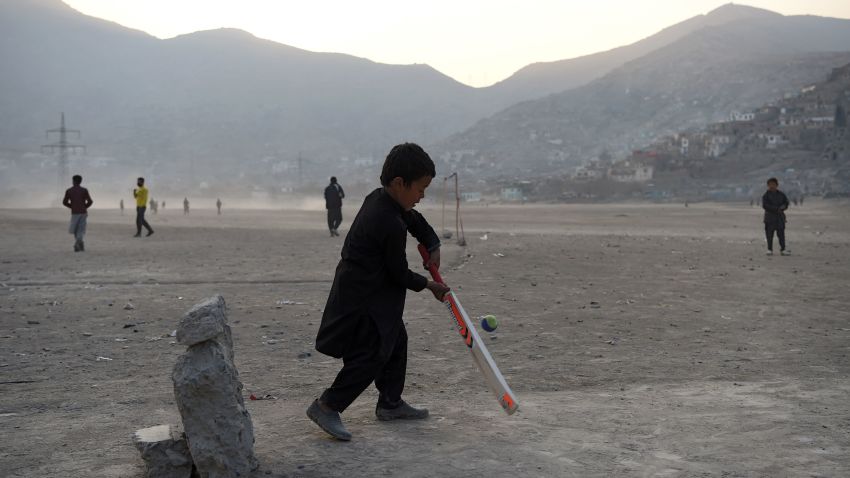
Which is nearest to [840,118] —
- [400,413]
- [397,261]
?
[400,413]

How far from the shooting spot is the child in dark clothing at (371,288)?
4.56 meters

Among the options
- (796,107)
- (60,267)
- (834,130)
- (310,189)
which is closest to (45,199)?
(310,189)

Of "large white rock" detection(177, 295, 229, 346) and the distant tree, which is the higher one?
the distant tree

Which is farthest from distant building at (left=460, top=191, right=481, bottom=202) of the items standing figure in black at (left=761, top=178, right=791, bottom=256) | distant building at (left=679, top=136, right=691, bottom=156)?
standing figure in black at (left=761, top=178, right=791, bottom=256)

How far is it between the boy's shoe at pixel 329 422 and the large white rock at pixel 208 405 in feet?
1.77

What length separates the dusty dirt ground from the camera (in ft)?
14.2

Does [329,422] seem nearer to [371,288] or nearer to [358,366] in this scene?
[358,366]

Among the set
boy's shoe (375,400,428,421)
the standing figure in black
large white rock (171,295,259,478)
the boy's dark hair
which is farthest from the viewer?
the standing figure in black

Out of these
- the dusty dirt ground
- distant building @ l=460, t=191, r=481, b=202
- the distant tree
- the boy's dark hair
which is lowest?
the dusty dirt ground

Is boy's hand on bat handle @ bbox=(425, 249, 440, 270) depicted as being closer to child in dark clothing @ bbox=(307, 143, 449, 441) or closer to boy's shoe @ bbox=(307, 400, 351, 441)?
child in dark clothing @ bbox=(307, 143, 449, 441)

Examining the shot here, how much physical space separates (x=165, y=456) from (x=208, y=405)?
331 mm

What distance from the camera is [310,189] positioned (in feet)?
500

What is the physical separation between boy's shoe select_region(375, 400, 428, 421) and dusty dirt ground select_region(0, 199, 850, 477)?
0.07m

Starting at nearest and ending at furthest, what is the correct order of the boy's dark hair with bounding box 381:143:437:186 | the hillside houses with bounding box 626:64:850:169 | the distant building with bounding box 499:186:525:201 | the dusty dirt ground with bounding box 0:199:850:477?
the dusty dirt ground with bounding box 0:199:850:477 → the boy's dark hair with bounding box 381:143:437:186 → the distant building with bounding box 499:186:525:201 → the hillside houses with bounding box 626:64:850:169
